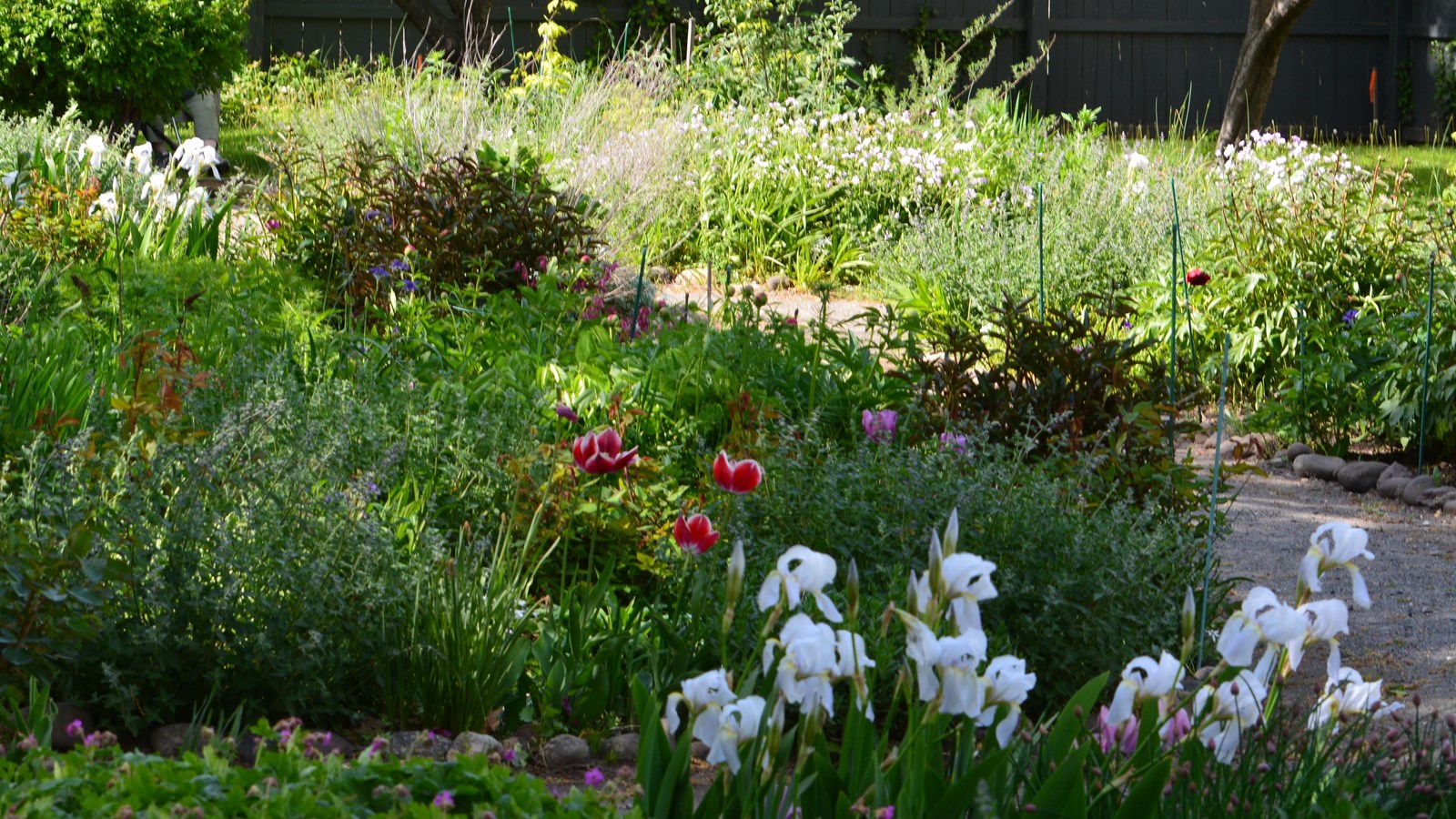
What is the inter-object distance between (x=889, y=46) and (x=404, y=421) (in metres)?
11.8

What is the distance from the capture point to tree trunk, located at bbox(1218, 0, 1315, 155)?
10695 millimetres

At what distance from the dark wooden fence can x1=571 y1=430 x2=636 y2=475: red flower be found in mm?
12359

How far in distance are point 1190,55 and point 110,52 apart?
431 inches

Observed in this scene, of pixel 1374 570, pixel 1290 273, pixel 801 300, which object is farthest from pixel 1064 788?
pixel 801 300

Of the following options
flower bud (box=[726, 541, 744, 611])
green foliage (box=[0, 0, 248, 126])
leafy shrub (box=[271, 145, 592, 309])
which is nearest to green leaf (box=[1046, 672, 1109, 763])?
flower bud (box=[726, 541, 744, 611])

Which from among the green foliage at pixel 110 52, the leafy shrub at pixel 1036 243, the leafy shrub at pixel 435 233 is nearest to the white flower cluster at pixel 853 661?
the leafy shrub at pixel 435 233

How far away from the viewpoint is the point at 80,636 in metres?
2.18

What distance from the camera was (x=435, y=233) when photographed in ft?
16.2

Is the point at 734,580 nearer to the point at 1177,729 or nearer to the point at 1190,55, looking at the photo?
the point at 1177,729

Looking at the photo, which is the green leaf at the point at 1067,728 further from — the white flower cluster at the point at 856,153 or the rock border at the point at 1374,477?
the white flower cluster at the point at 856,153

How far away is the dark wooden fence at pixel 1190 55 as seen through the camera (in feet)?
47.9

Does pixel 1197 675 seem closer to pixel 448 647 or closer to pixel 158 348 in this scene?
pixel 448 647

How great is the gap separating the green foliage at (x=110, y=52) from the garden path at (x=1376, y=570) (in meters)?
6.40

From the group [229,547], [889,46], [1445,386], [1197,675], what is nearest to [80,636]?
[229,547]
